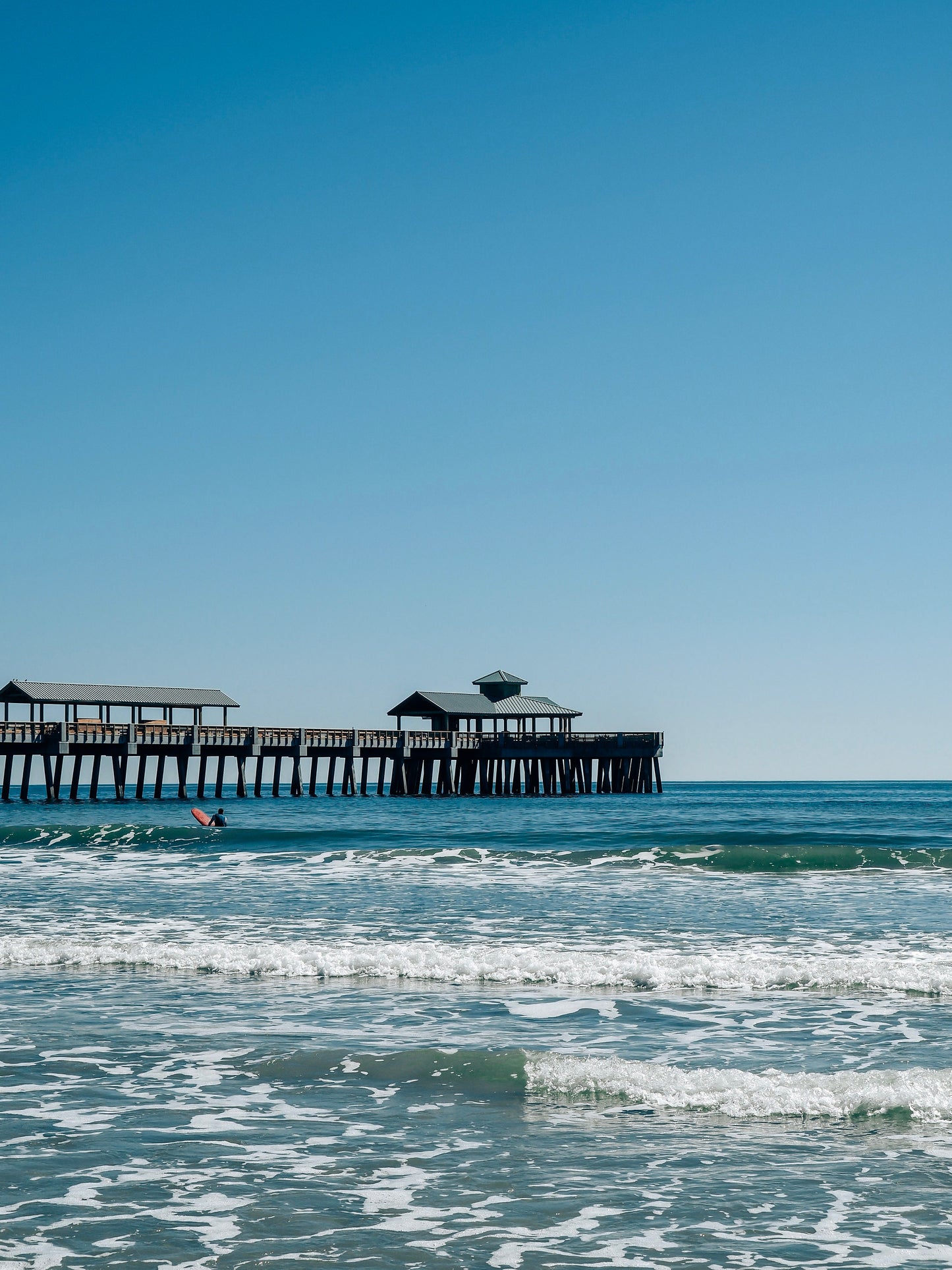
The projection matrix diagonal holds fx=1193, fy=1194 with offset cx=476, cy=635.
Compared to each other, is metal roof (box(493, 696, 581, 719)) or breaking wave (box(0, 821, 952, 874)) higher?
metal roof (box(493, 696, 581, 719))

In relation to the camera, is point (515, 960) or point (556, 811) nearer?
point (515, 960)

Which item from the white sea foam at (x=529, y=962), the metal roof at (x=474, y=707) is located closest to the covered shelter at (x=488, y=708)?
the metal roof at (x=474, y=707)

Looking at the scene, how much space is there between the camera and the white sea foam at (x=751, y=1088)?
22.8 ft

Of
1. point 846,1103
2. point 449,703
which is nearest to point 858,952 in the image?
point 846,1103

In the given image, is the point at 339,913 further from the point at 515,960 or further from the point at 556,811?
the point at 556,811

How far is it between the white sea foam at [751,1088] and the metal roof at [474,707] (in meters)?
51.9

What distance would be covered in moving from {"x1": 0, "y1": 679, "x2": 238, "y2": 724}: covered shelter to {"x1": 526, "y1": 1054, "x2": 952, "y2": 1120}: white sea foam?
45.8 metres

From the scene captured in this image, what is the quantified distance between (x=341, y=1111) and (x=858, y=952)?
286 inches

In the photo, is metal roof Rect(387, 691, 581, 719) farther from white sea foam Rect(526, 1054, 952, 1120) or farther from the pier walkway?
white sea foam Rect(526, 1054, 952, 1120)

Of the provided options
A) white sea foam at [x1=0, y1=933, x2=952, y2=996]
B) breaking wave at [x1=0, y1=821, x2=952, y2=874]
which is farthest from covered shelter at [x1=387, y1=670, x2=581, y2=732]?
white sea foam at [x1=0, y1=933, x2=952, y2=996]

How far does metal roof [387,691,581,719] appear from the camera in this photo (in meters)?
59.8

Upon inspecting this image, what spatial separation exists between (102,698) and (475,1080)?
152 feet

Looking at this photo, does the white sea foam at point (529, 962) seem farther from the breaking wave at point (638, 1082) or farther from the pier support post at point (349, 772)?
the pier support post at point (349, 772)

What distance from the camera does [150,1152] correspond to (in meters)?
6.29
